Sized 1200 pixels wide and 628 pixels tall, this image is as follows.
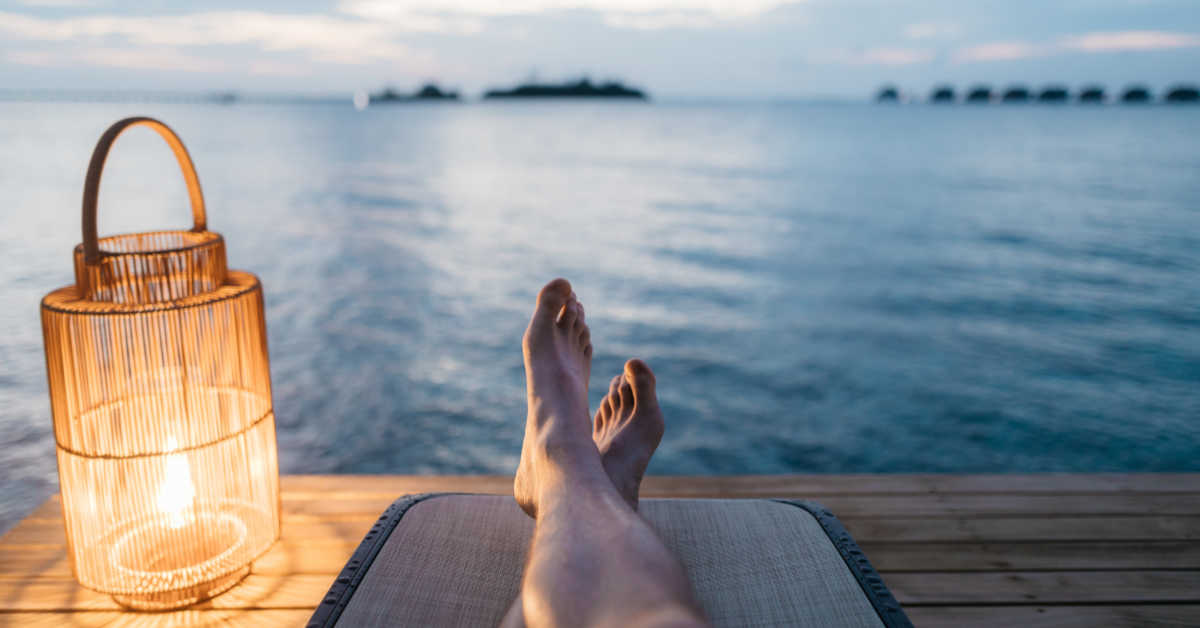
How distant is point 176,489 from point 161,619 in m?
0.26

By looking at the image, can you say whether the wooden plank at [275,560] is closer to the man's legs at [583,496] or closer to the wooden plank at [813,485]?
the wooden plank at [813,485]

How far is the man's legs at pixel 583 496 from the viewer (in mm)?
843

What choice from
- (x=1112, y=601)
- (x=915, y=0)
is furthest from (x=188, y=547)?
(x=915, y=0)

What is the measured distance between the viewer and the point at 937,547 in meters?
1.77

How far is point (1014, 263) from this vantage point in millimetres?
8250

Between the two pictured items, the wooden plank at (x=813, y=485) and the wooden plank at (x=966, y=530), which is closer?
the wooden plank at (x=966, y=530)

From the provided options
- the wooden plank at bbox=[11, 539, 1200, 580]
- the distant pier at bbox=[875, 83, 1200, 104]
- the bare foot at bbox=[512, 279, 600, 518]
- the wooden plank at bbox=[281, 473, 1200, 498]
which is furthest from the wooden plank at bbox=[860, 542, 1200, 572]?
the distant pier at bbox=[875, 83, 1200, 104]

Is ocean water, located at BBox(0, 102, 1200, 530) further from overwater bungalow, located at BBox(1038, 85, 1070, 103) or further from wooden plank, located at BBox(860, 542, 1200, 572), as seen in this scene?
overwater bungalow, located at BBox(1038, 85, 1070, 103)

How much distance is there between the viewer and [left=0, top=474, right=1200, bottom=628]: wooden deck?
1524 millimetres

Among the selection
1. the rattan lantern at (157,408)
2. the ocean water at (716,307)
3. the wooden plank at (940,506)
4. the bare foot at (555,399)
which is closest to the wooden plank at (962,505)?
the wooden plank at (940,506)

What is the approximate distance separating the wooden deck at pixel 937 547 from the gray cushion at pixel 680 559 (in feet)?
1.11

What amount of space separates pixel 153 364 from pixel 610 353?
399cm

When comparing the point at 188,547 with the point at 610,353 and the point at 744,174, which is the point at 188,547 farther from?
the point at 744,174

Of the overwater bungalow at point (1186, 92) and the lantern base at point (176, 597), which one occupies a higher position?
the overwater bungalow at point (1186, 92)
